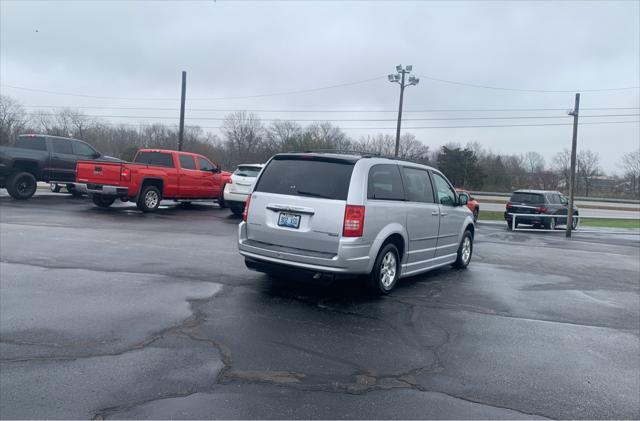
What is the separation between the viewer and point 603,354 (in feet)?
17.6

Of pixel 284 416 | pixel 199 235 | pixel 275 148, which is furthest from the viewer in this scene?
pixel 275 148

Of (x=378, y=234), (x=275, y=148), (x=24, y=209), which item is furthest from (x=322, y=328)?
(x=275, y=148)

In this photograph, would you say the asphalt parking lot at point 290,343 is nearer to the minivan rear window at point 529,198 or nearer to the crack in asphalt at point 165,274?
the crack in asphalt at point 165,274

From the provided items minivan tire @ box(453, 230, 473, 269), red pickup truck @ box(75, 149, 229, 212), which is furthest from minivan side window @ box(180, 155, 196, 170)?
minivan tire @ box(453, 230, 473, 269)

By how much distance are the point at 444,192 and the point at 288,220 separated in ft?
11.3

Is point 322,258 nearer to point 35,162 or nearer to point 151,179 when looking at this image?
point 151,179

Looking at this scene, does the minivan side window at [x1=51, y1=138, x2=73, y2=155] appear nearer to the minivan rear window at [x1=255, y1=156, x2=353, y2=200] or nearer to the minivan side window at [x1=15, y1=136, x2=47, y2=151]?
the minivan side window at [x1=15, y1=136, x2=47, y2=151]

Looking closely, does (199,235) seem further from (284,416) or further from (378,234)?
(284,416)

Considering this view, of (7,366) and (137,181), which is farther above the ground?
(137,181)

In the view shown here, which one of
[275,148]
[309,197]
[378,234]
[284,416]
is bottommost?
[284,416]

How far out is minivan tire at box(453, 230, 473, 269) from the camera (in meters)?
9.58

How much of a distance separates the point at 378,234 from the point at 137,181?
→ 34.9ft

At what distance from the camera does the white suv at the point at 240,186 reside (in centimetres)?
1628

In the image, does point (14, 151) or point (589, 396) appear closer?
point (589, 396)
